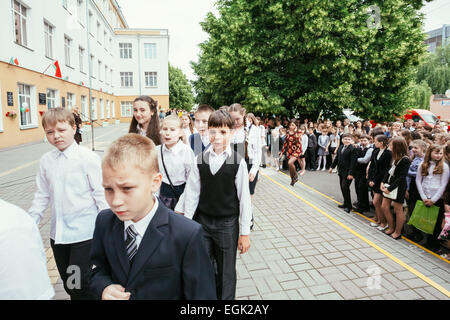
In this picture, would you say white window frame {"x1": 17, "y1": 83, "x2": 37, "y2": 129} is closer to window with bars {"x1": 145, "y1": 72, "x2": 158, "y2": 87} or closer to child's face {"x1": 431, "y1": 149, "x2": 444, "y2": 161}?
child's face {"x1": 431, "y1": 149, "x2": 444, "y2": 161}

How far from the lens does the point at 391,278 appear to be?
361cm

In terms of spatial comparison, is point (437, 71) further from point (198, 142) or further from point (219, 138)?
point (219, 138)

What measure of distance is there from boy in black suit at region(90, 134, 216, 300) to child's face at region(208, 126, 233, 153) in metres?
1.30

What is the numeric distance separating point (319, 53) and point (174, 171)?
13.8 metres

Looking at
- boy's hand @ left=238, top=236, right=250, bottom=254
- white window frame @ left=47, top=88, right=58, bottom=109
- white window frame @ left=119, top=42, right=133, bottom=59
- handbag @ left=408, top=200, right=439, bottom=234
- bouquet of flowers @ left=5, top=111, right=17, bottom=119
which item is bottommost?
handbag @ left=408, top=200, right=439, bottom=234

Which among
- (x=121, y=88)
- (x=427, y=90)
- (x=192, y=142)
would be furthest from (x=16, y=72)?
(x=427, y=90)

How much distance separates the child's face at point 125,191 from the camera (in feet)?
4.47

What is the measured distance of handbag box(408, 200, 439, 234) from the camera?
14.9 feet

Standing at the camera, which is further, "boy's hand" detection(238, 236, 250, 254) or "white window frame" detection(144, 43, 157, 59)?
"white window frame" detection(144, 43, 157, 59)

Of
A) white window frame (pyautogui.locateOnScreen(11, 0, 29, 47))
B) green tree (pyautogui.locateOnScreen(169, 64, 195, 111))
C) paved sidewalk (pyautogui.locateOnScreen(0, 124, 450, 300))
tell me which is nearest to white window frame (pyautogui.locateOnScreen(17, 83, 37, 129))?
white window frame (pyautogui.locateOnScreen(11, 0, 29, 47))

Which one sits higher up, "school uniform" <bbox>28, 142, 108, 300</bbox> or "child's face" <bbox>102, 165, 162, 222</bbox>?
"child's face" <bbox>102, 165, 162, 222</bbox>


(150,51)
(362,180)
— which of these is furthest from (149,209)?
(150,51)

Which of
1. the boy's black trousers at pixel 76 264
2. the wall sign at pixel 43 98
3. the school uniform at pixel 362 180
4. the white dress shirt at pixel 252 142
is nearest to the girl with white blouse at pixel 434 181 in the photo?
the school uniform at pixel 362 180

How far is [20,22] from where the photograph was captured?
1432 centimetres
